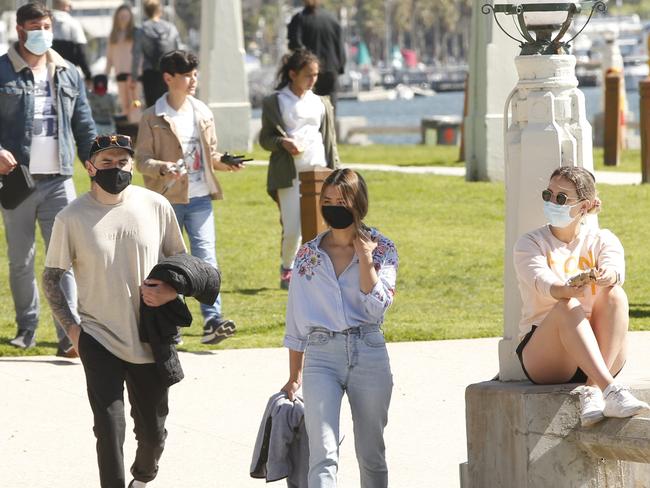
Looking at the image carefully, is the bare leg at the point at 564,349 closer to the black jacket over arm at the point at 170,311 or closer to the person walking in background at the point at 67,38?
the black jacket over arm at the point at 170,311

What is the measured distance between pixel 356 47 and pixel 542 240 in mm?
169459

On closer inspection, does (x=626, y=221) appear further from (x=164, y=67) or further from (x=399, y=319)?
(x=164, y=67)

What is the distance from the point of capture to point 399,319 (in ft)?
39.1

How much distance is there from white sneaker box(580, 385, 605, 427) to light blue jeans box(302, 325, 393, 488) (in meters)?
0.76

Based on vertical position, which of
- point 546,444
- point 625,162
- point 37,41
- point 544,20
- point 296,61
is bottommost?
point 625,162

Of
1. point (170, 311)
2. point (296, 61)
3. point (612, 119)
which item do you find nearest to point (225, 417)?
point (170, 311)

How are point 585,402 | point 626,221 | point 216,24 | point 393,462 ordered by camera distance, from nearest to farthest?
point 585,402 < point 393,462 < point 626,221 < point 216,24

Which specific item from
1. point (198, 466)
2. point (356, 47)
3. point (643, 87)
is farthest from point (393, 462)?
point (356, 47)

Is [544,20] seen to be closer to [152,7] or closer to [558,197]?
[558,197]

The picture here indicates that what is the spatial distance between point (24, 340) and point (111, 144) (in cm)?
389

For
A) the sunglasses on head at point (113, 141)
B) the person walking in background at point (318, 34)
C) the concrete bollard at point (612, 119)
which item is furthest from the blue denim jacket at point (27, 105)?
the concrete bollard at point (612, 119)

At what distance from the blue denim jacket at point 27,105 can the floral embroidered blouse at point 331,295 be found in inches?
143

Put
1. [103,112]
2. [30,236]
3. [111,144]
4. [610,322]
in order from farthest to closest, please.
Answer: [103,112]
[30,236]
[111,144]
[610,322]

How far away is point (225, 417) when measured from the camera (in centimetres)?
873
